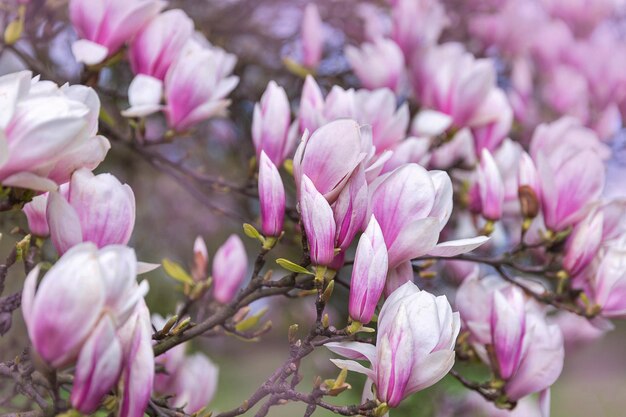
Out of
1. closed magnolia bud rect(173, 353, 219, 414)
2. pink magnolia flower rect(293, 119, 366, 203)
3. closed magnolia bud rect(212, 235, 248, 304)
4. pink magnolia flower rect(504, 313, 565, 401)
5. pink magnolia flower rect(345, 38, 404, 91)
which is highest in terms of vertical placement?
pink magnolia flower rect(293, 119, 366, 203)

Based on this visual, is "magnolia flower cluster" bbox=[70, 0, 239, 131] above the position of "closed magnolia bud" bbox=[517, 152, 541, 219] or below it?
above

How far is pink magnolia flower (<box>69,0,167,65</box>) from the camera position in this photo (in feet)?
3.33

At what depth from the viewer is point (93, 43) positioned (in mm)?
1027

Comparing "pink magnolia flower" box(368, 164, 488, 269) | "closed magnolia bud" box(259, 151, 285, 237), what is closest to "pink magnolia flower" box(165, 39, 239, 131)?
"closed magnolia bud" box(259, 151, 285, 237)

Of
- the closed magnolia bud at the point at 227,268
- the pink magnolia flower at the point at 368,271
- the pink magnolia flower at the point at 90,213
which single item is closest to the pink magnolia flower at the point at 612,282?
the pink magnolia flower at the point at 368,271

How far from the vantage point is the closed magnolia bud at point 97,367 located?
1.82 ft

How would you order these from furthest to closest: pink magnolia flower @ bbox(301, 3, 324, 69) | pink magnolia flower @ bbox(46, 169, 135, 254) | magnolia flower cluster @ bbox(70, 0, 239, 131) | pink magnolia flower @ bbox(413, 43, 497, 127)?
pink magnolia flower @ bbox(301, 3, 324, 69) < pink magnolia flower @ bbox(413, 43, 497, 127) < magnolia flower cluster @ bbox(70, 0, 239, 131) < pink magnolia flower @ bbox(46, 169, 135, 254)

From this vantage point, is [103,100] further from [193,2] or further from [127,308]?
[127,308]

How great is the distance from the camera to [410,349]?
691 mm

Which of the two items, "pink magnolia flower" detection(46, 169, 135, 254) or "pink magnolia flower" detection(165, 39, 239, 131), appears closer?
"pink magnolia flower" detection(46, 169, 135, 254)

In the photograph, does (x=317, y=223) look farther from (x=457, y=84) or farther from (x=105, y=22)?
(x=457, y=84)

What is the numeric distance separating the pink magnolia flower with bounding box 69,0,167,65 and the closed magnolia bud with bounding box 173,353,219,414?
53 cm

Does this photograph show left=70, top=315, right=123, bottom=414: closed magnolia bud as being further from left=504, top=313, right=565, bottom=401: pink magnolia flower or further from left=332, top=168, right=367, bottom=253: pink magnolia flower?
left=504, top=313, right=565, bottom=401: pink magnolia flower

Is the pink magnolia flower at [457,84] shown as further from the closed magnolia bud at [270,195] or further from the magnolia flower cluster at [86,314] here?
the magnolia flower cluster at [86,314]
